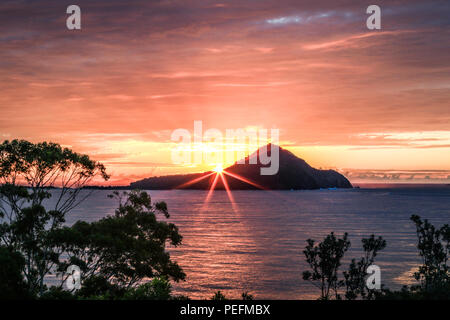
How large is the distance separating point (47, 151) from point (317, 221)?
125m

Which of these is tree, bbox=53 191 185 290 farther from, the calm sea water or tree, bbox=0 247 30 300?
the calm sea water

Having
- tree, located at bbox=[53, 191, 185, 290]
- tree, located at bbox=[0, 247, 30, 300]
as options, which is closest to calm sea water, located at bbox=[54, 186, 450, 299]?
tree, located at bbox=[53, 191, 185, 290]

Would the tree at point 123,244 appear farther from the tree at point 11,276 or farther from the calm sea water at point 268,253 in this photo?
the calm sea water at point 268,253

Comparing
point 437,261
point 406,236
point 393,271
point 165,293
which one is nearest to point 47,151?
point 165,293

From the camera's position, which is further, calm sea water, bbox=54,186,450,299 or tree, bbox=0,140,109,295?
calm sea water, bbox=54,186,450,299

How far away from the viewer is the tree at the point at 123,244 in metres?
23.8

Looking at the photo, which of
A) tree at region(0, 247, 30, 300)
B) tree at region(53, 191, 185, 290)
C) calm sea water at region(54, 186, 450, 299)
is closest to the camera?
tree at region(0, 247, 30, 300)

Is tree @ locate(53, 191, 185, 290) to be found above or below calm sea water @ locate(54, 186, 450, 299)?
above

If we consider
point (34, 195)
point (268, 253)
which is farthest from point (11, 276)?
point (268, 253)

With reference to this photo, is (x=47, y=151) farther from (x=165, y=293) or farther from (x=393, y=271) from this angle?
(x=393, y=271)

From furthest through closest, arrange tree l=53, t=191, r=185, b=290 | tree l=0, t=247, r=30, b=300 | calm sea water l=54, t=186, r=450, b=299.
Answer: calm sea water l=54, t=186, r=450, b=299 < tree l=53, t=191, r=185, b=290 < tree l=0, t=247, r=30, b=300

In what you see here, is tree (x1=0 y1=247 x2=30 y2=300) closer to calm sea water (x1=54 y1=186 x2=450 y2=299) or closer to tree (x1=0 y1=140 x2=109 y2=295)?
tree (x1=0 y1=140 x2=109 y2=295)

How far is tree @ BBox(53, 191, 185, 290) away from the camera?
2378 cm
